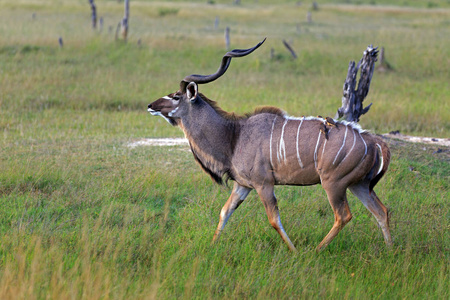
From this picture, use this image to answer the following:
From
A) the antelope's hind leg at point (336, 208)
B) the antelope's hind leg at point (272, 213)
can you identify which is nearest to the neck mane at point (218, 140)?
the antelope's hind leg at point (272, 213)

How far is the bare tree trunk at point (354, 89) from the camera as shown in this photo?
877 cm

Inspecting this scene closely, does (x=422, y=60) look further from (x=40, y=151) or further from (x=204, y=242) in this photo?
(x=204, y=242)

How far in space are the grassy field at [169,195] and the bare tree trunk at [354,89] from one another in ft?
2.69

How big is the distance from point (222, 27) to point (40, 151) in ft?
67.7

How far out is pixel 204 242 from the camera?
4844 mm

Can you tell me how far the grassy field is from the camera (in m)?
4.16

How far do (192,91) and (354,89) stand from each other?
4151 millimetres

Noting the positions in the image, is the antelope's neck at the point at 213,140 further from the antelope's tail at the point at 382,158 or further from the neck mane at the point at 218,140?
the antelope's tail at the point at 382,158

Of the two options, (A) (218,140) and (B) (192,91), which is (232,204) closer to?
(A) (218,140)

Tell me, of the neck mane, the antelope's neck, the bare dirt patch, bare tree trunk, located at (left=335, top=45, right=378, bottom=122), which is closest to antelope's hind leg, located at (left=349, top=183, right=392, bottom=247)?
the neck mane

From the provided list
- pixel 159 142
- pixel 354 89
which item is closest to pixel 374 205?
pixel 354 89

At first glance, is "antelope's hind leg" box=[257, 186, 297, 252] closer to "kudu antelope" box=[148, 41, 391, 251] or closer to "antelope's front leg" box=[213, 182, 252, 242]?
"kudu antelope" box=[148, 41, 391, 251]

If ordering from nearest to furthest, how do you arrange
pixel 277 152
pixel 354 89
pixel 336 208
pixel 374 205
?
pixel 336 208, pixel 277 152, pixel 374 205, pixel 354 89

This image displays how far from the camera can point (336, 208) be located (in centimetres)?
490
